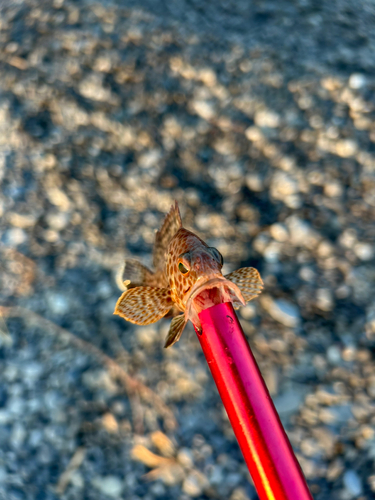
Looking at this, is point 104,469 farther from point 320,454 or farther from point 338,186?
point 338,186

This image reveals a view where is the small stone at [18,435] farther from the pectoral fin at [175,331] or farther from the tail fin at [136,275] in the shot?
the pectoral fin at [175,331]

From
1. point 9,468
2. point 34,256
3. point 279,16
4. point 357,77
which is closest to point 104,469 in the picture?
point 9,468

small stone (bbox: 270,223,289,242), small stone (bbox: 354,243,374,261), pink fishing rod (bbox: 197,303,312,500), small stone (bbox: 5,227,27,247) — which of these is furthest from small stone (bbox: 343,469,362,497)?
small stone (bbox: 5,227,27,247)

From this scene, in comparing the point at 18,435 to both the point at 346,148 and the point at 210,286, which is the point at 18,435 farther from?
the point at 346,148

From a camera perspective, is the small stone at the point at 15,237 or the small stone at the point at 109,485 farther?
the small stone at the point at 15,237

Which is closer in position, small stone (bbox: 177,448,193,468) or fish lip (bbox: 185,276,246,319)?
fish lip (bbox: 185,276,246,319)

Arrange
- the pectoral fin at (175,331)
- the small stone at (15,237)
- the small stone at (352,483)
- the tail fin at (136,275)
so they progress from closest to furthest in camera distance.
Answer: the pectoral fin at (175,331), the tail fin at (136,275), the small stone at (352,483), the small stone at (15,237)

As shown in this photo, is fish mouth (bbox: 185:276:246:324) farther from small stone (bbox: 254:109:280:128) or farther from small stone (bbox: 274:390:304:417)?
small stone (bbox: 254:109:280:128)

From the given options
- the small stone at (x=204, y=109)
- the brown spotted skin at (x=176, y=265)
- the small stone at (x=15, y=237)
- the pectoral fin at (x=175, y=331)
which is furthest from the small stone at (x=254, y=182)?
Answer: the small stone at (x=15, y=237)
